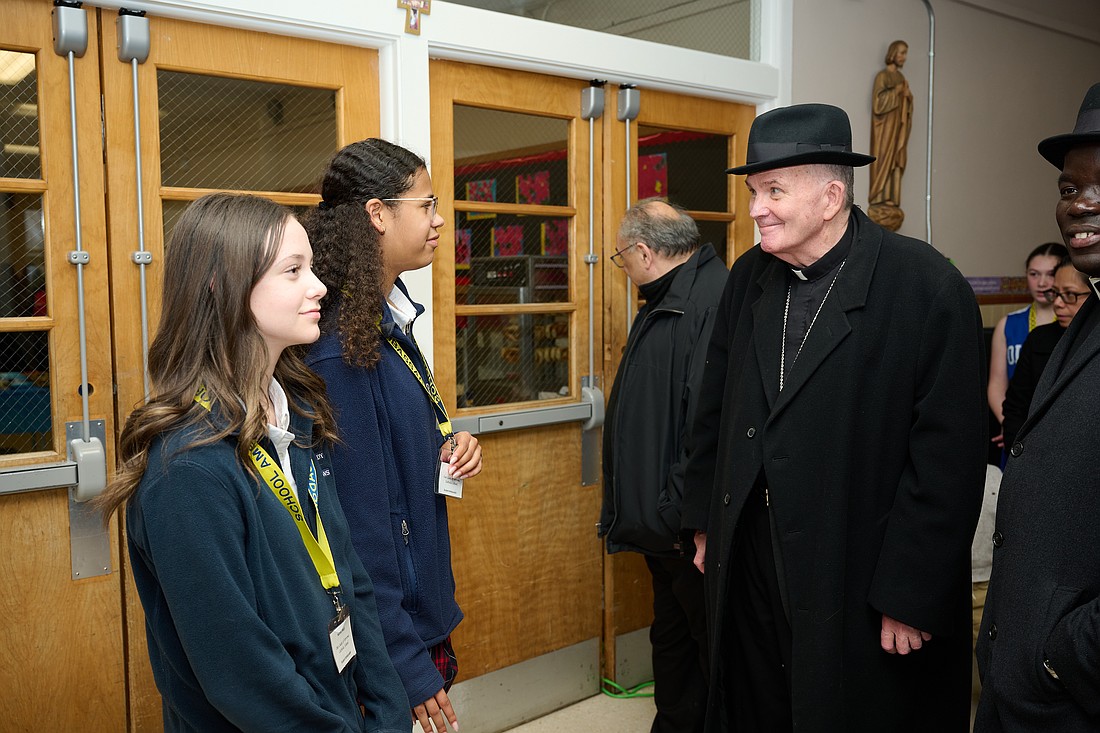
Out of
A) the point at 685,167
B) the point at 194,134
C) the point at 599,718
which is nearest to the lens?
the point at 194,134

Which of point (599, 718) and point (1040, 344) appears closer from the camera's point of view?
point (599, 718)

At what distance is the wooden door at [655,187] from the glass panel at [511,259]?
20cm

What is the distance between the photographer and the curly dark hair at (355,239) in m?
1.68

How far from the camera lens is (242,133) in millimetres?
2463

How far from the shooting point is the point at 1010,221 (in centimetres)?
495

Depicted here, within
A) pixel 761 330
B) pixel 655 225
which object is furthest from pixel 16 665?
pixel 655 225

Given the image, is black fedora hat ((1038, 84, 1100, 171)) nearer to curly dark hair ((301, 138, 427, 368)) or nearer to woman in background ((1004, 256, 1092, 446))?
curly dark hair ((301, 138, 427, 368))

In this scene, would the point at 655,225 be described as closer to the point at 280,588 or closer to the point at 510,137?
the point at 510,137

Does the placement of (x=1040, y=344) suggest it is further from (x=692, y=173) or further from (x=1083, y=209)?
(x=1083, y=209)

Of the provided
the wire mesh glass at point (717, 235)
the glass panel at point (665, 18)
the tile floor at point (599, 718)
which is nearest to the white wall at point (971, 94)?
the glass panel at point (665, 18)

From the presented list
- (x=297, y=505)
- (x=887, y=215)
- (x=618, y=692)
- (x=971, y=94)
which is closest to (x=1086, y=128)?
(x=297, y=505)

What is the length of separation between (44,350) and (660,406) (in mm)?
1622

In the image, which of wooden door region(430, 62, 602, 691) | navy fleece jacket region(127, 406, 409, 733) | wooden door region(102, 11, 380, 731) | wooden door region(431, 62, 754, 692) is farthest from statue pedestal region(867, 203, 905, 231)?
navy fleece jacket region(127, 406, 409, 733)

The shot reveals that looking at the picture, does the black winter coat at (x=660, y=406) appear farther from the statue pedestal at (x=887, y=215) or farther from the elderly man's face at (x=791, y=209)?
the statue pedestal at (x=887, y=215)
